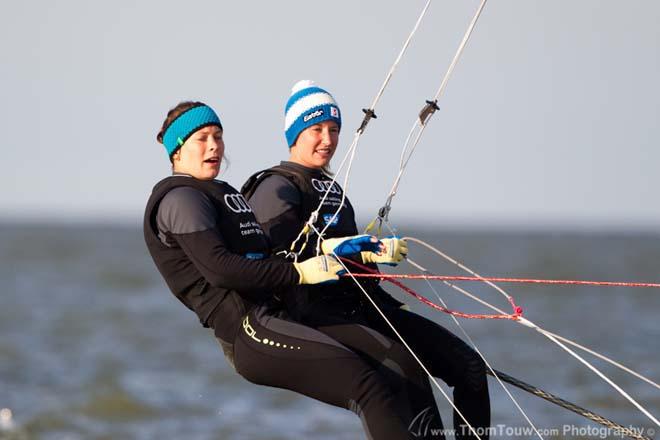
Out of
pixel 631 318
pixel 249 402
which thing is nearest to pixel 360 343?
pixel 249 402

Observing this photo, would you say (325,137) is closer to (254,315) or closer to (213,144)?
(213,144)

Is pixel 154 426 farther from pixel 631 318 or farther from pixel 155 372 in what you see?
pixel 631 318

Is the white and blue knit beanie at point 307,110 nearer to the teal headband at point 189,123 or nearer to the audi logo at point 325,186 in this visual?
the audi logo at point 325,186

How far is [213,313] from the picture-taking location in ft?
16.8

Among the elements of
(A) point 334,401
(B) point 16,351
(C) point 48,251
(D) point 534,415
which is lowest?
(C) point 48,251

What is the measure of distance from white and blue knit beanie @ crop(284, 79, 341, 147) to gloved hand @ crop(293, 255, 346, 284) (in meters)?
0.94

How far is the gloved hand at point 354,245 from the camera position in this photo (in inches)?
206

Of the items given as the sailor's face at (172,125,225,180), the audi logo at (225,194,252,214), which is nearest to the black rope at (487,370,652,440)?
the audi logo at (225,194,252,214)

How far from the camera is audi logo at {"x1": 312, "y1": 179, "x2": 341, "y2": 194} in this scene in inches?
223

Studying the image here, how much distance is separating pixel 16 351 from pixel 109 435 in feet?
19.8

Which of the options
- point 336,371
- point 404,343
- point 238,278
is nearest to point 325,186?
point 404,343

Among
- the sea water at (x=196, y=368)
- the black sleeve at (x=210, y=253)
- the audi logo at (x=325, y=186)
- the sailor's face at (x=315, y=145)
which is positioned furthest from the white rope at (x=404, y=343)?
the sea water at (x=196, y=368)

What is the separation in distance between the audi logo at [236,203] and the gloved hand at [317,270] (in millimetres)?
A: 354

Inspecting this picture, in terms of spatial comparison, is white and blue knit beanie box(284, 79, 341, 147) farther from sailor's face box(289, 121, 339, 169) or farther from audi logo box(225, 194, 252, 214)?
audi logo box(225, 194, 252, 214)
